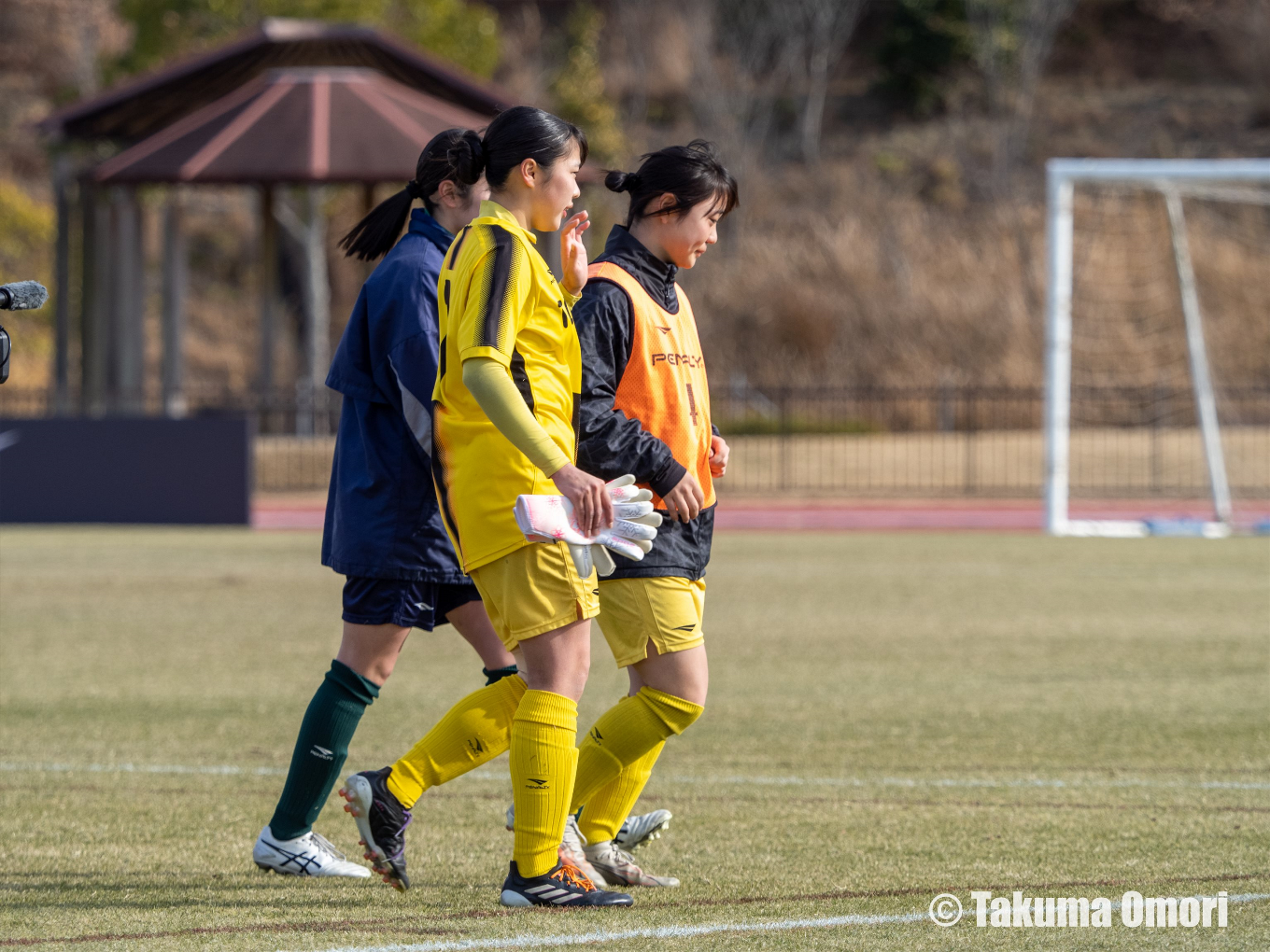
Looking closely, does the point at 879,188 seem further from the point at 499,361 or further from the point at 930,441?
the point at 499,361

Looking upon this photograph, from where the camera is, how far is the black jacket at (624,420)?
13.6 ft

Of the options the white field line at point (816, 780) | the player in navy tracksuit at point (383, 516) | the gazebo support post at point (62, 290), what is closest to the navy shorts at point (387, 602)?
the player in navy tracksuit at point (383, 516)

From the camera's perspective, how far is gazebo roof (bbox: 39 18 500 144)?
79.7ft

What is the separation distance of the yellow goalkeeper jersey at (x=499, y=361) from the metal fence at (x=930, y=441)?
1986cm

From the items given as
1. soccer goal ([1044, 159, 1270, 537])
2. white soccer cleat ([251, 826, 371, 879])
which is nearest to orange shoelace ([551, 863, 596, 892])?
white soccer cleat ([251, 826, 371, 879])

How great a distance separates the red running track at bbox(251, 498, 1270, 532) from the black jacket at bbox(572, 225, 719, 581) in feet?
48.1

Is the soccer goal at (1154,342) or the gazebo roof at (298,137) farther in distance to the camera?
the gazebo roof at (298,137)

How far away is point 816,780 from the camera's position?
589 centimetres

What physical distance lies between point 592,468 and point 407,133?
19814 mm

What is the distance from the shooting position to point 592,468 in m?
4.19

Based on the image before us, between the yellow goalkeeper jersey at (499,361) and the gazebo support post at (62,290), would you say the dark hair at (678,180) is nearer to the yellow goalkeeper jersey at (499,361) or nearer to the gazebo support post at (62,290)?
the yellow goalkeeper jersey at (499,361)

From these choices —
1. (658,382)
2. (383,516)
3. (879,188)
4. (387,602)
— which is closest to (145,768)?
(387,602)

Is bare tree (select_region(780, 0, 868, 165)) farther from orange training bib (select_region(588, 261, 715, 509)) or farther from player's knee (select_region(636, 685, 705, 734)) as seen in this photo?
player's knee (select_region(636, 685, 705, 734))

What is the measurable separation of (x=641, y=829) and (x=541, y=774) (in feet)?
2.20
